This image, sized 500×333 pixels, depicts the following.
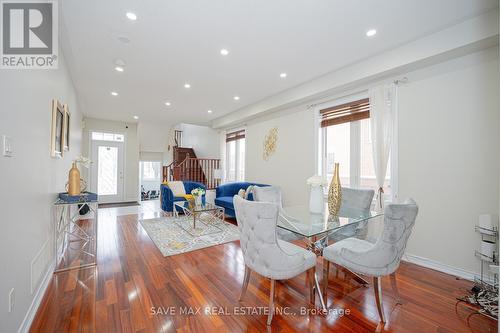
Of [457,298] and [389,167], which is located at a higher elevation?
[389,167]

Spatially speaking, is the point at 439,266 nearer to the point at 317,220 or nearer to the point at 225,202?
the point at 317,220

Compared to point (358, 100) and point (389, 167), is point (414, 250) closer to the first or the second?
point (389, 167)

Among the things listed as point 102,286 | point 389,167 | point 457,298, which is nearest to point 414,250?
point 457,298

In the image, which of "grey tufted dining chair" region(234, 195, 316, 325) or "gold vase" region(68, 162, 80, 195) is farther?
"gold vase" region(68, 162, 80, 195)

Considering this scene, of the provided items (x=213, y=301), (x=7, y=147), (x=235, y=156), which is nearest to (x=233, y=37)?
(x=7, y=147)

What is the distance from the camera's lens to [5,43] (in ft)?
4.78

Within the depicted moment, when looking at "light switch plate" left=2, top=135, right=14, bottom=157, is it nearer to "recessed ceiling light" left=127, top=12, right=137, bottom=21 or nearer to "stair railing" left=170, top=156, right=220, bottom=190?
"recessed ceiling light" left=127, top=12, right=137, bottom=21

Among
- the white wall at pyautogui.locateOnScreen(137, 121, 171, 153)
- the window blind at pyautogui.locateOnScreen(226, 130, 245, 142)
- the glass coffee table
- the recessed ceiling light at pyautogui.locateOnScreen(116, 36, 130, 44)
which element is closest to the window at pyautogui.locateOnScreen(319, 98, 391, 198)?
the glass coffee table

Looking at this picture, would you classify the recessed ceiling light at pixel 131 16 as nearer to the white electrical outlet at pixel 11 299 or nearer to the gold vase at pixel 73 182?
the gold vase at pixel 73 182

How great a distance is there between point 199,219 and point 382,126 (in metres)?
4.06

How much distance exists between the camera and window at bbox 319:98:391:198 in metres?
3.42

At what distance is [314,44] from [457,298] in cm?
321

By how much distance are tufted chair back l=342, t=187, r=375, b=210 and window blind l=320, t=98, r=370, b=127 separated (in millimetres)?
1361

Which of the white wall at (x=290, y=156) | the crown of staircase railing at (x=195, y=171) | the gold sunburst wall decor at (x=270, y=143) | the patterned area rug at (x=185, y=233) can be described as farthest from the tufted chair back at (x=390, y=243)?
the crown of staircase railing at (x=195, y=171)
